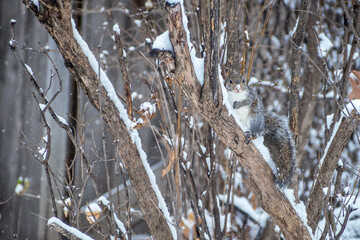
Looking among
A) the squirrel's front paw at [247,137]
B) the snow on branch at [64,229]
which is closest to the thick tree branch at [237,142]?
the squirrel's front paw at [247,137]

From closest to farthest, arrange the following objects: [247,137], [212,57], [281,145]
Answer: [212,57] → [247,137] → [281,145]

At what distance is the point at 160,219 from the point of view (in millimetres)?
1770

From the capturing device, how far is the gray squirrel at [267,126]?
73.7 inches

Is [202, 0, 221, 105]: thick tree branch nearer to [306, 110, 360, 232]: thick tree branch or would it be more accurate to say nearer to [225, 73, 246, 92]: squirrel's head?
[225, 73, 246, 92]: squirrel's head

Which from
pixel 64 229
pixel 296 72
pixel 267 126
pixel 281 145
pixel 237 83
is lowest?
pixel 64 229

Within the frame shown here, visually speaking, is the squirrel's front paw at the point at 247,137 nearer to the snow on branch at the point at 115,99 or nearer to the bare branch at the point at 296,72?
the snow on branch at the point at 115,99

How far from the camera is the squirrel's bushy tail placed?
187 cm

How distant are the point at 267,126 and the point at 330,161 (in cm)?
37

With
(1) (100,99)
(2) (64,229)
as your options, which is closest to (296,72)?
(1) (100,99)

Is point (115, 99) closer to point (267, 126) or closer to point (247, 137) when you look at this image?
point (247, 137)

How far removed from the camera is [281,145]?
1918mm

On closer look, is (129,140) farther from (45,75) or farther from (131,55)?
(131,55)

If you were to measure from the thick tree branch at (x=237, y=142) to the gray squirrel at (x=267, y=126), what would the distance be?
0.09 meters

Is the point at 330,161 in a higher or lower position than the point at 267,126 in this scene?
lower
